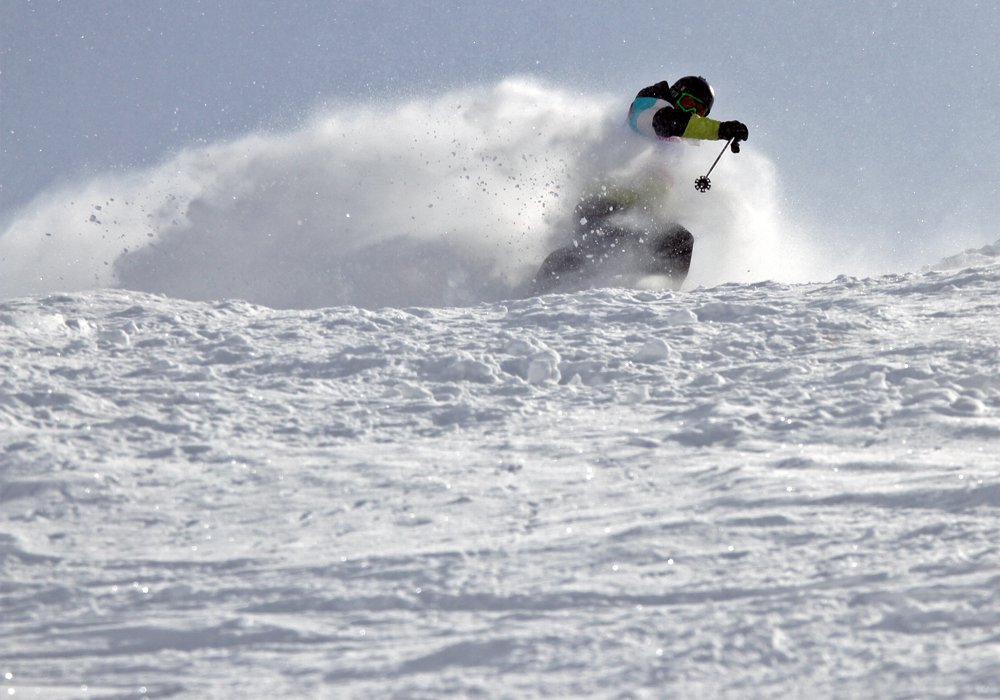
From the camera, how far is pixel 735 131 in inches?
318

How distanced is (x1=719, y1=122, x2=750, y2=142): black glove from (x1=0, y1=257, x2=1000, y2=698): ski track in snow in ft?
9.12

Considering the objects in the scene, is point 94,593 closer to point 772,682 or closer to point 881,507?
point 772,682

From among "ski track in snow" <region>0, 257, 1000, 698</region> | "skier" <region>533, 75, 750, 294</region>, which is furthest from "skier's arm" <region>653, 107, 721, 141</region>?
"ski track in snow" <region>0, 257, 1000, 698</region>

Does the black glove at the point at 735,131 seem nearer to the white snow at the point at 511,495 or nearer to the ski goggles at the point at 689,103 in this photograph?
the ski goggles at the point at 689,103

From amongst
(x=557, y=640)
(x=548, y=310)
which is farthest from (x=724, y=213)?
(x=557, y=640)

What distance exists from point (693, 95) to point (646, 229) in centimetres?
118

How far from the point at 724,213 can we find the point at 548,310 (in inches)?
188

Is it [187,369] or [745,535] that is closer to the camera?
[745,535]

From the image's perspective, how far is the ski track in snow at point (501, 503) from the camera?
245 cm

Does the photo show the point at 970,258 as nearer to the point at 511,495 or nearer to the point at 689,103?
the point at 689,103

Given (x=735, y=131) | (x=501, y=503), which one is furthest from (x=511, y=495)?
(x=735, y=131)

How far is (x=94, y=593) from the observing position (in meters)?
2.82

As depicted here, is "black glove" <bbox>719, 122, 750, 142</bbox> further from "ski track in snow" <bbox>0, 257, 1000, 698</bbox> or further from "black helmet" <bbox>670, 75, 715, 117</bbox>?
"ski track in snow" <bbox>0, 257, 1000, 698</bbox>

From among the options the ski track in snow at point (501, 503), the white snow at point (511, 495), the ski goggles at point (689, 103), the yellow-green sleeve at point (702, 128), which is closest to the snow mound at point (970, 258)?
the white snow at point (511, 495)
